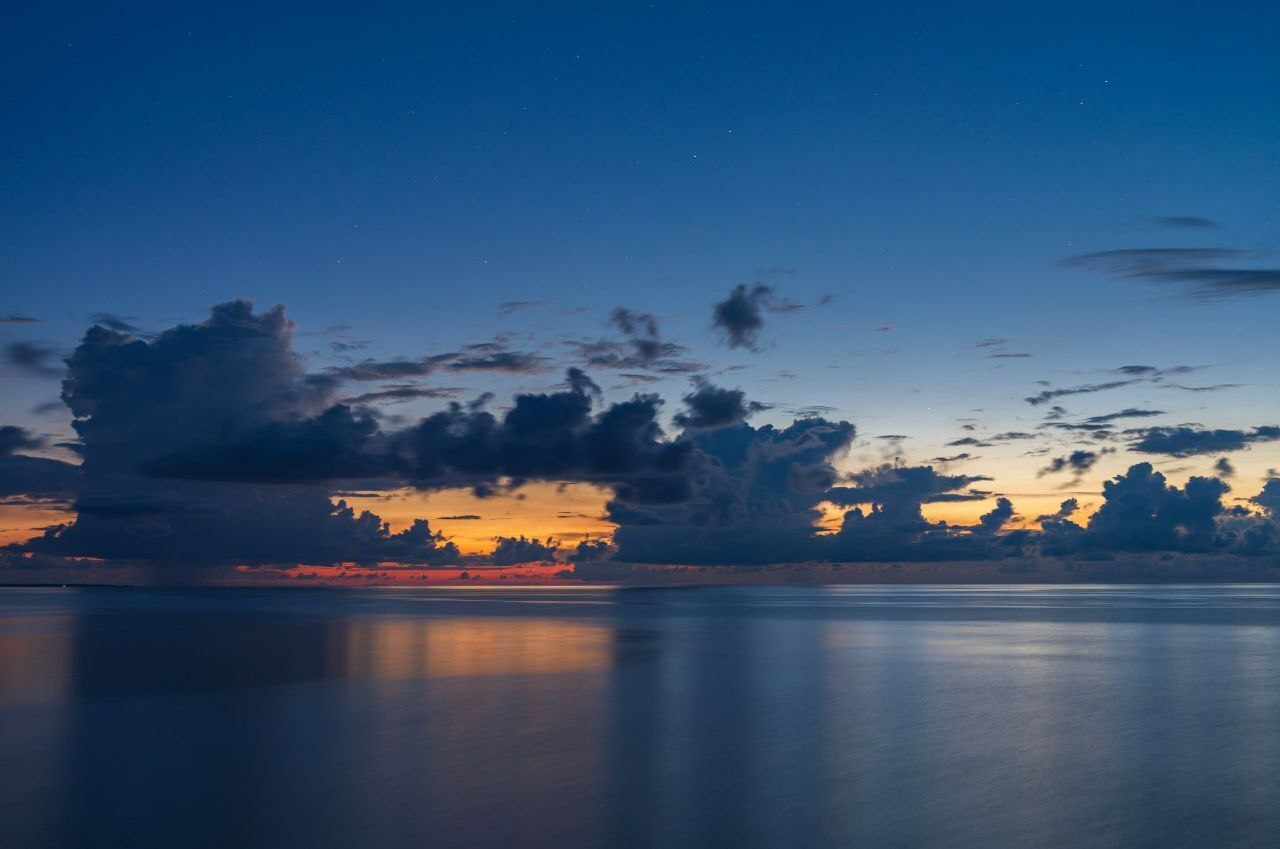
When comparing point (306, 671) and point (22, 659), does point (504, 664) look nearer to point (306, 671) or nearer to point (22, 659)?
point (306, 671)

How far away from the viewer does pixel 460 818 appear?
15.9 m

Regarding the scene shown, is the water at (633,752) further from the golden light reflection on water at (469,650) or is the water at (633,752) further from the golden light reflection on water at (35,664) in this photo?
the golden light reflection on water at (469,650)

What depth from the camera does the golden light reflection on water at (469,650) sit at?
131 ft

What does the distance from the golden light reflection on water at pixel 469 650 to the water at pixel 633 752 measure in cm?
51

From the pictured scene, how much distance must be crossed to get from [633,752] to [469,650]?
100 ft

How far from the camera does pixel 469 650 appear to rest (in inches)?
1987

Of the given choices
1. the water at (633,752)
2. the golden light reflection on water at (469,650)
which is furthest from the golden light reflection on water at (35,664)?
the golden light reflection on water at (469,650)

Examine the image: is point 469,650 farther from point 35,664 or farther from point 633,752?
point 633,752

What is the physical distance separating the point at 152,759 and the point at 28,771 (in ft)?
7.07

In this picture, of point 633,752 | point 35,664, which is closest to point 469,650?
point 35,664

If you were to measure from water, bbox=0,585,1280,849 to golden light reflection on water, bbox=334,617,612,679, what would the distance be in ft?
1.67

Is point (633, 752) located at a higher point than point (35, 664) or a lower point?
higher

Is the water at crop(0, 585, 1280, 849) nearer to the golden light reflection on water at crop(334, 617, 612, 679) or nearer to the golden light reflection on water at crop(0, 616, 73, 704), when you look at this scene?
the golden light reflection on water at crop(0, 616, 73, 704)

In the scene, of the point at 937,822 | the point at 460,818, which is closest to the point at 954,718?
the point at 937,822
